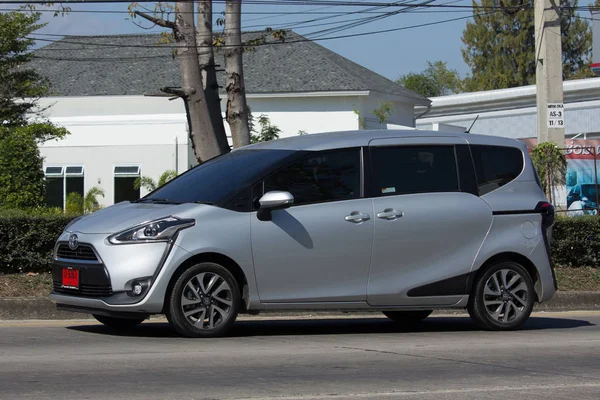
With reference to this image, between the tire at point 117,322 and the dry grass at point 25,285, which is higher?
the dry grass at point 25,285

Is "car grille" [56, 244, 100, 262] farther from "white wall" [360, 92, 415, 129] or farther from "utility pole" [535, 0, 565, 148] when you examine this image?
"white wall" [360, 92, 415, 129]

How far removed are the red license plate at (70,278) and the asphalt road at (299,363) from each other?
1.61 ft

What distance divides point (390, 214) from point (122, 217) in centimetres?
254

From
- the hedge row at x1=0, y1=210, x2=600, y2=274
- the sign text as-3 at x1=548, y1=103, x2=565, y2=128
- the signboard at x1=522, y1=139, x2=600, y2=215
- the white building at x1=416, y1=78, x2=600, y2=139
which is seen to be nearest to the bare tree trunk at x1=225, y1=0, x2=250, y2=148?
the hedge row at x1=0, y1=210, x2=600, y2=274

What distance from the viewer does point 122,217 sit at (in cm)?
959

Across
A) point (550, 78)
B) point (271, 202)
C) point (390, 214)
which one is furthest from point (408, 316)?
point (550, 78)

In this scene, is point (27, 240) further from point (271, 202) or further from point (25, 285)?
point (271, 202)

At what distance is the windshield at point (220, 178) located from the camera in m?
9.90

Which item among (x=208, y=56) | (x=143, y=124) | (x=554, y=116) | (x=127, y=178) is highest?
(x=143, y=124)

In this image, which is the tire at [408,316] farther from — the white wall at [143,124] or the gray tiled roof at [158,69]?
the gray tiled roof at [158,69]

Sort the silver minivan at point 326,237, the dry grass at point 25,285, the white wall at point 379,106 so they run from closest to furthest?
the silver minivan at point 326,237
the dry grass at point 25,285
the white wall at point 379,106

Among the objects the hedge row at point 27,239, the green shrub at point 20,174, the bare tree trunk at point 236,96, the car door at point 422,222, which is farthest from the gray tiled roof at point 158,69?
the car door at point 422,222

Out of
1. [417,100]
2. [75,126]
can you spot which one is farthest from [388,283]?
[417,100]

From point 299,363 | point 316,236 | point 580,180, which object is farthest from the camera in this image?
point 580,180
